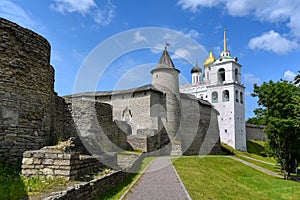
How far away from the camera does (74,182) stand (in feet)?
22.3

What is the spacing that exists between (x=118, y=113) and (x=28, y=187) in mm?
32124

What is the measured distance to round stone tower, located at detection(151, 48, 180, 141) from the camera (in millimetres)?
33594

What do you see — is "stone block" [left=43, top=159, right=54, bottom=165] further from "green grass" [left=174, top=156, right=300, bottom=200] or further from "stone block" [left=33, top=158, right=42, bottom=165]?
"green grass" [left=174, top=156, right=300, bottom=200]

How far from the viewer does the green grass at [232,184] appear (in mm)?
11148

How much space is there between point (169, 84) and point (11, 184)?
1129 inches

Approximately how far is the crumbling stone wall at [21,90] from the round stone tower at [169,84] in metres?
24.1

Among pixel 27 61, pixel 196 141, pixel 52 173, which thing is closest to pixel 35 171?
pixel 52 173

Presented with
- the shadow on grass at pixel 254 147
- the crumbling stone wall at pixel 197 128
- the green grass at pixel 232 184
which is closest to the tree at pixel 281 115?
the green grass at pixel 232 184

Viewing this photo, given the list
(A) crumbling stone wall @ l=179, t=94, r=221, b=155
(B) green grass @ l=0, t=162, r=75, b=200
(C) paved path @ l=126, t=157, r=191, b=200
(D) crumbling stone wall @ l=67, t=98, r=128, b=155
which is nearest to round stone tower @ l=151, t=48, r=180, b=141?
(A) crumbling stone wall @ l=179, t=94, r=221, b=155

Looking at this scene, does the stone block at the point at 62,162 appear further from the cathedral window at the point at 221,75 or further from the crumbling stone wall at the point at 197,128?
the cathedral window at the point at 221,75

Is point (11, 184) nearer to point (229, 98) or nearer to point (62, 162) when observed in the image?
point (62, 162)

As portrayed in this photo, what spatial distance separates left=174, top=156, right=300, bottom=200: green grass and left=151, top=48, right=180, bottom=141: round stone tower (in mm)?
9378

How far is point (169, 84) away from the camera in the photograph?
3438 centimetres

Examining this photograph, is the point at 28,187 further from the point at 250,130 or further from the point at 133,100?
the point at 250,130
